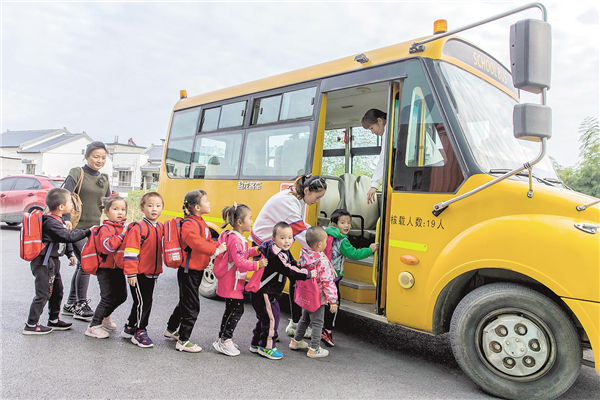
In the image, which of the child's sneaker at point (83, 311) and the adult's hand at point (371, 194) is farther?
the child's sneaker at point (83, 311)

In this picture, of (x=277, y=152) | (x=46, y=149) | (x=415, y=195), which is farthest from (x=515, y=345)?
(x=46, y=149)

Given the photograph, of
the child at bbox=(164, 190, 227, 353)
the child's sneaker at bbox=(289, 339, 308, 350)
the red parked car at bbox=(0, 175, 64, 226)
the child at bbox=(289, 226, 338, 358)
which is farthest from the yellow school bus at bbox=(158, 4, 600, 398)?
the red parked car at bbox=(0, 175, 64, 226)

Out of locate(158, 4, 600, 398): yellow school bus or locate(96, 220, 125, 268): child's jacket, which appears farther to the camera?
locate(96, 220, 125, 268): child's jacket

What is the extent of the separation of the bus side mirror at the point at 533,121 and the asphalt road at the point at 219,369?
2051mm

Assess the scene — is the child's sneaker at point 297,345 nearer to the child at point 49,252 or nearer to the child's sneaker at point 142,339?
the child's sneaker at point 142,339

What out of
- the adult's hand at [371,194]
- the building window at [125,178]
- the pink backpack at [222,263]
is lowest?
the pink backpack at [222,263]

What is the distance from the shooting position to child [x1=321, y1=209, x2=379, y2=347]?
4465 mm

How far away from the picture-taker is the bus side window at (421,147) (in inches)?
151

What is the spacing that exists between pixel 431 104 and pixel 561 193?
4.32 ft

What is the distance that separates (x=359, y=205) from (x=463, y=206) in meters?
2.50

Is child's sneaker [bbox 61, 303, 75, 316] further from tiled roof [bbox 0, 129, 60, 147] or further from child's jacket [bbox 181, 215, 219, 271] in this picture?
tiled roof [bbox 0, 129, 60, 147]

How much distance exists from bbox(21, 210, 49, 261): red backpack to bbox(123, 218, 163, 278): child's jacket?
85 centimetres

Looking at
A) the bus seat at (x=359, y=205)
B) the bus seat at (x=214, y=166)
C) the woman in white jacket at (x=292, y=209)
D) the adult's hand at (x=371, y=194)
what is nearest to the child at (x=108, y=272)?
the woman in white jacket at (x=292, y=209)

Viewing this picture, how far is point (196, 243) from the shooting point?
13.2ft
